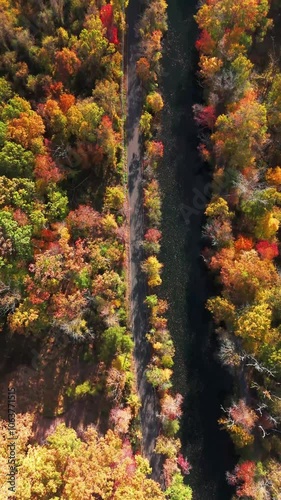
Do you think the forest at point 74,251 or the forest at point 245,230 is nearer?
the forest at point 74,251

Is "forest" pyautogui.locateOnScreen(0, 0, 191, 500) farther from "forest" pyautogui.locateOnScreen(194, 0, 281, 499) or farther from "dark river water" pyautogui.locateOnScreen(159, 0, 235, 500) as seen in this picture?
"forest" pyautogui.locateOnScreen(194, 0, 281, 499)

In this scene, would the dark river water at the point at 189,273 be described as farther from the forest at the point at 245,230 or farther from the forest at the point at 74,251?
the forest at the point at 74,251

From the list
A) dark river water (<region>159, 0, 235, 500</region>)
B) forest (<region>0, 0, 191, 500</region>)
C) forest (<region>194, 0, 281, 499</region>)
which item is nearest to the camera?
forest (<region>0, 0, 191, 500</region>)

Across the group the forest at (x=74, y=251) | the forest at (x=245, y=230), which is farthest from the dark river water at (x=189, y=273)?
the forest at (x=74, y=251)

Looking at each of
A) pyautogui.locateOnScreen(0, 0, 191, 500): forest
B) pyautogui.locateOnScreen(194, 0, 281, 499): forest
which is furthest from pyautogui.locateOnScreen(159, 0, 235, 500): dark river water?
pyautogui.locateOnScreen(0, 0, 191, 500): forest

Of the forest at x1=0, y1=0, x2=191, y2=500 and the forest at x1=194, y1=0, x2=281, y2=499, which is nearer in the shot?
the forest at x1=0, y1=0, x2=191, y2=500

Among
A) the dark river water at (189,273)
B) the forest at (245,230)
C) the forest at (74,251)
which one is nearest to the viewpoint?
the forest at (74,251)

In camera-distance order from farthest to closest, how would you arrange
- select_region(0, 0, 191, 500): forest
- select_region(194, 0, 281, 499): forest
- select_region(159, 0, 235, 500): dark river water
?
1. select_region(159, 0, 235, 500): dark river water
2. select_region(194, 0, 281, 499): forest
3. select_region(0, 0, 191, 500): forest

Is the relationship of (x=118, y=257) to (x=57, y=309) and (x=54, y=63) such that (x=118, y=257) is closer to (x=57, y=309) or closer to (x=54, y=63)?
(x=57, y=309)

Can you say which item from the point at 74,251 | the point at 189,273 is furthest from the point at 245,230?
the point at 74,251
